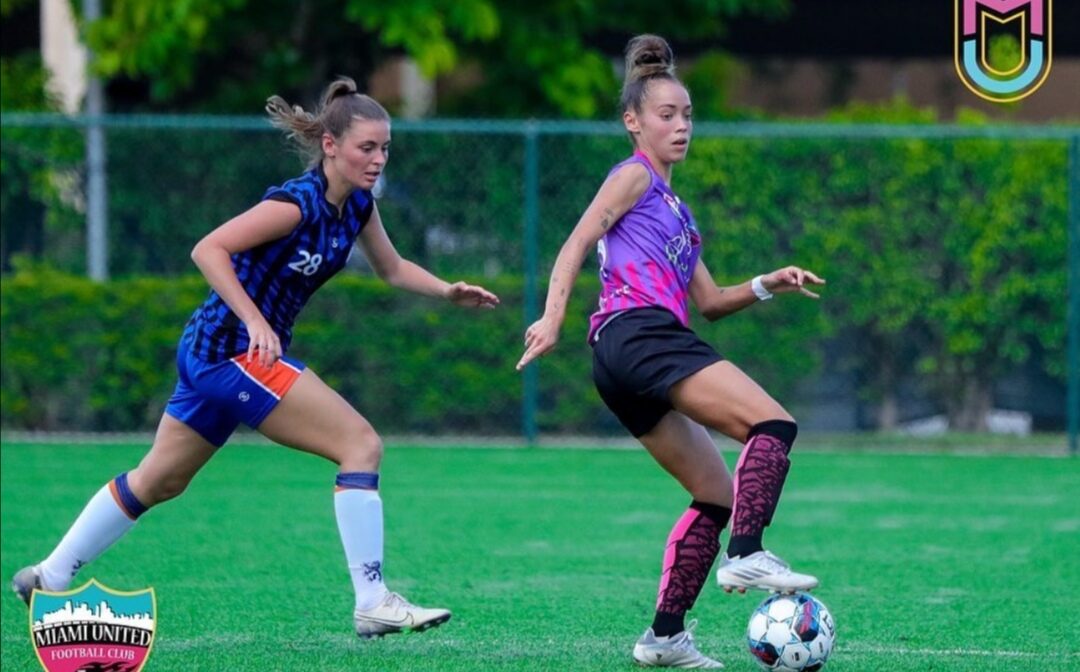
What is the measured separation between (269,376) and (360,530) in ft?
1.88

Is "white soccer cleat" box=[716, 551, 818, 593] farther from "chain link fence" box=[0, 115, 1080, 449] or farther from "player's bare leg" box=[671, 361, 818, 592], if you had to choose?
"chain link fence" box=[0, 115, 1080, 449]

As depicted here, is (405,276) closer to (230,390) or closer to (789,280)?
(230,390)

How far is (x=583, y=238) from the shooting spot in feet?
18.4

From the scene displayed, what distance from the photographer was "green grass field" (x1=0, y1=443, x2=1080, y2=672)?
6.23m

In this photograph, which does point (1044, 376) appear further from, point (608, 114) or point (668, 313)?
point (668, 313)

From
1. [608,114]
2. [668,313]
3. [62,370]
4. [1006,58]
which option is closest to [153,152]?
[62,370]

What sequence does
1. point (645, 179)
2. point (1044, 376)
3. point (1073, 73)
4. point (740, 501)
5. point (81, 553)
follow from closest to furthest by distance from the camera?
point (740, 501)
point (645, 179)
point (81, 553)
point (1044, 376)
point (1073, 73)

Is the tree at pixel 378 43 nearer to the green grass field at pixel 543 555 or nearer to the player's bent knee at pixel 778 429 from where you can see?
the green grass field at pixel 543 555

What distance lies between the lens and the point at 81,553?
6250mm

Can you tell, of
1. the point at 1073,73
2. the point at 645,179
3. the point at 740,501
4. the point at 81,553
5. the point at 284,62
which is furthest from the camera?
the point at 1073,73

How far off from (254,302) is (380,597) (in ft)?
3.38

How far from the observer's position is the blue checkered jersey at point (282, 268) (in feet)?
19.5

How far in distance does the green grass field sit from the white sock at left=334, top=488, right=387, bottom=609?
0.30 metres

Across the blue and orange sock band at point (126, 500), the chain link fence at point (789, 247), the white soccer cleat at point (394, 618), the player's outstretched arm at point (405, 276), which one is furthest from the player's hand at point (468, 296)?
the chain link fence at point (789, 247)
